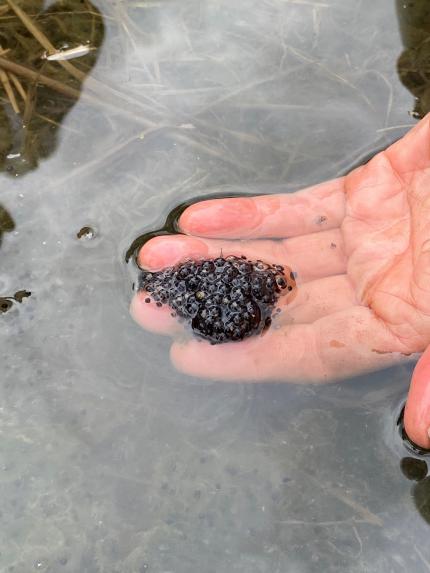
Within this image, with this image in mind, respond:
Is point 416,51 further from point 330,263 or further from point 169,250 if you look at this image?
point 169,250

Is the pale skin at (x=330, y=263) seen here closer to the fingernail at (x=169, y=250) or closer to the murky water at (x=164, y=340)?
the fingernail at (x=169, y=250)

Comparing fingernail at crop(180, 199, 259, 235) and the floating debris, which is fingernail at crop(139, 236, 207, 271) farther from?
the floating debris

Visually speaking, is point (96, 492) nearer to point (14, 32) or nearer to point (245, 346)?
point (245, 346)

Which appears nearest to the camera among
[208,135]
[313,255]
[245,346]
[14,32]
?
[245,346]

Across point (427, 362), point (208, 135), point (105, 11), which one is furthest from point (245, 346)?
point (105, 11)

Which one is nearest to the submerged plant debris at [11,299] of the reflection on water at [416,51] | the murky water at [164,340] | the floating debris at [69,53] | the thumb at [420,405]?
the murky water at [164,340]

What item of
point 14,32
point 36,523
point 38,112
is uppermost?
point 14,32

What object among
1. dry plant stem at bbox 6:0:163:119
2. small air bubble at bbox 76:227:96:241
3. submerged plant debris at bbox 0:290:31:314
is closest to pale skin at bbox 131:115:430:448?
small air bubble at bbox 76:227:96:241
